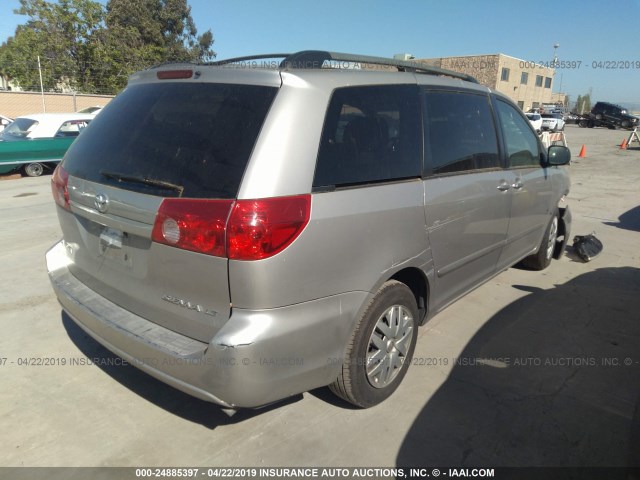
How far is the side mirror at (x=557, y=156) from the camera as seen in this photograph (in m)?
4.49

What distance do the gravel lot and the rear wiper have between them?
1.36m

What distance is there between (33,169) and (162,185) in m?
11.6

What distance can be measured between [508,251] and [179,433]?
3.08m

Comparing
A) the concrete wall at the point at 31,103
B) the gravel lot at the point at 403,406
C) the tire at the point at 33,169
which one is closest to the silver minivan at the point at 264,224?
the gravel lot at the point at 403,406

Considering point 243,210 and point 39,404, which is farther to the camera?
point 39,404

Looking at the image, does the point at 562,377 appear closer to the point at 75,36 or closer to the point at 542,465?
the point at 542,465

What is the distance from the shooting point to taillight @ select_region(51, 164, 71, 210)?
8.72ft

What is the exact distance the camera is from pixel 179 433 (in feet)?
8.14

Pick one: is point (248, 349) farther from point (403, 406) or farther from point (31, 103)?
point (31, 103)

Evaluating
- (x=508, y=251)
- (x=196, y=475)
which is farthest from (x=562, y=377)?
(x=196, y=475)

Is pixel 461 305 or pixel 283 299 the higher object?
pixel 283 299

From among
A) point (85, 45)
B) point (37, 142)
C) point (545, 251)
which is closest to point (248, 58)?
point (545, 251)

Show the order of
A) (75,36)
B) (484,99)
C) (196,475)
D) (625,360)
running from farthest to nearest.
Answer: (75,36), (484,99), (625,360), (196,475)

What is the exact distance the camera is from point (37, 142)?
11.0 metres
